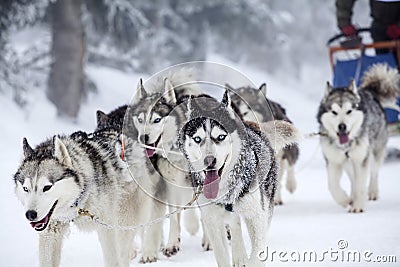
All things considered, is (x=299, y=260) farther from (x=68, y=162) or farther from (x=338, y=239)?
(x=68, y=162)

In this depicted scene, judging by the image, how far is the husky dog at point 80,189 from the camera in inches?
107

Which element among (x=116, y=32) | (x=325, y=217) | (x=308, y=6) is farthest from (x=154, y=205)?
(x=308, y=6)

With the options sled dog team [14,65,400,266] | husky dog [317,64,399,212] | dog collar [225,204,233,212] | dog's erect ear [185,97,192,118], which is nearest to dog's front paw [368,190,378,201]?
husky dog [317,64,399,212]

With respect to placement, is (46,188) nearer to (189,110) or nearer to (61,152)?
(61,152)

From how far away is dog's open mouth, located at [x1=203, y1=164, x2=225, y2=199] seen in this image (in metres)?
2.86

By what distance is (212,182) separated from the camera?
2.87 metres

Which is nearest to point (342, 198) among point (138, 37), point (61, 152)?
point (61, 152)

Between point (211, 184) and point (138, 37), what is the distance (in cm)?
947

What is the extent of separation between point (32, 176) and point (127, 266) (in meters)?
0.86

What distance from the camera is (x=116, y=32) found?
1141cm

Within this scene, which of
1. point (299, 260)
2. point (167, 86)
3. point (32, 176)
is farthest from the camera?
point (167, 86)

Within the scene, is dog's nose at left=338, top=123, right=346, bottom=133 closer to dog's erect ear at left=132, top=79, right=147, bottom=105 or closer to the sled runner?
the sled runner

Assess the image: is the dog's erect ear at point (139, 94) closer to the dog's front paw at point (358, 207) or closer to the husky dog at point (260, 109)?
the husky dog at point (260, 109)

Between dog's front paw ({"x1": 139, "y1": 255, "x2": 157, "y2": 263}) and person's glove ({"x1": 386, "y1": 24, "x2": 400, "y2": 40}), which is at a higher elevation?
person's glove ({"x1": 386, "y1": 24, "x2": 400, "y2": 40})
